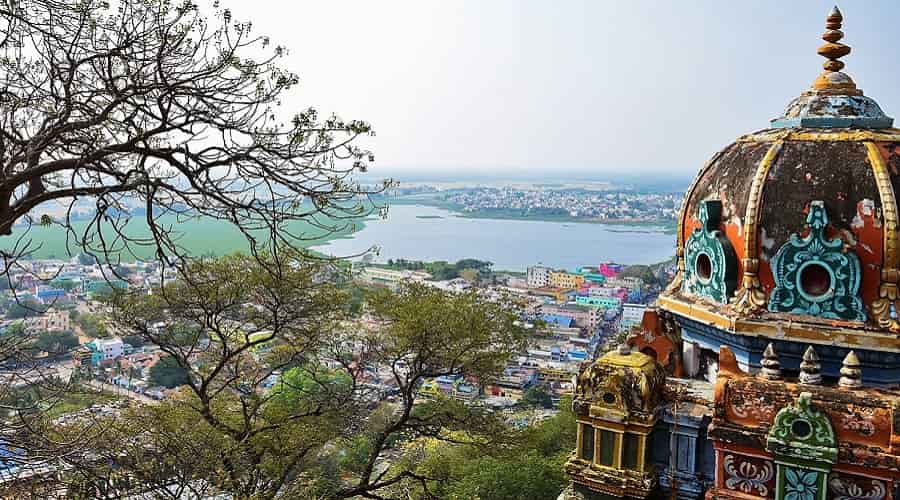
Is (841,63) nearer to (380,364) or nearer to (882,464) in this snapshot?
(882,464)

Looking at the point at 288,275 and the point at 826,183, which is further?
the point at 288,275

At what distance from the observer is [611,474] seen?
6539mm

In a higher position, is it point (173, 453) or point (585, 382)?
point (585, 382)

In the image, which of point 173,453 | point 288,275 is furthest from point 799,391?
point 288,275

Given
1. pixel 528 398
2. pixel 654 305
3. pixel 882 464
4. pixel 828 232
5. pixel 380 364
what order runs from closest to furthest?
pixel 882 464, pixel 828 232, pixel 654 305, pixel 380 364, pixel 528 398

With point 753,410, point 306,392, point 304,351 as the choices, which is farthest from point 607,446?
point 304,351

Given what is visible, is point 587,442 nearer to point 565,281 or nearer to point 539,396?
point 539,396

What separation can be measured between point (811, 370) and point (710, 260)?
1.55 metres

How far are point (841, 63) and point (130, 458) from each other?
30.9ft

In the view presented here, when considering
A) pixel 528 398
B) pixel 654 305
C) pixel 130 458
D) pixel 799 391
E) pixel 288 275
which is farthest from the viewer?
pixel 528 398

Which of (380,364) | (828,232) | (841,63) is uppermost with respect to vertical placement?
(841,63)

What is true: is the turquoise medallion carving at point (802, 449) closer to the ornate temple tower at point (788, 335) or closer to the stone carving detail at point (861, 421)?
the ornate temple tower at point (788, 335)

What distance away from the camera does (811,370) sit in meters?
5.93

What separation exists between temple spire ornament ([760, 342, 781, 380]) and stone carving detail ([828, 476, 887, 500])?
850mm
